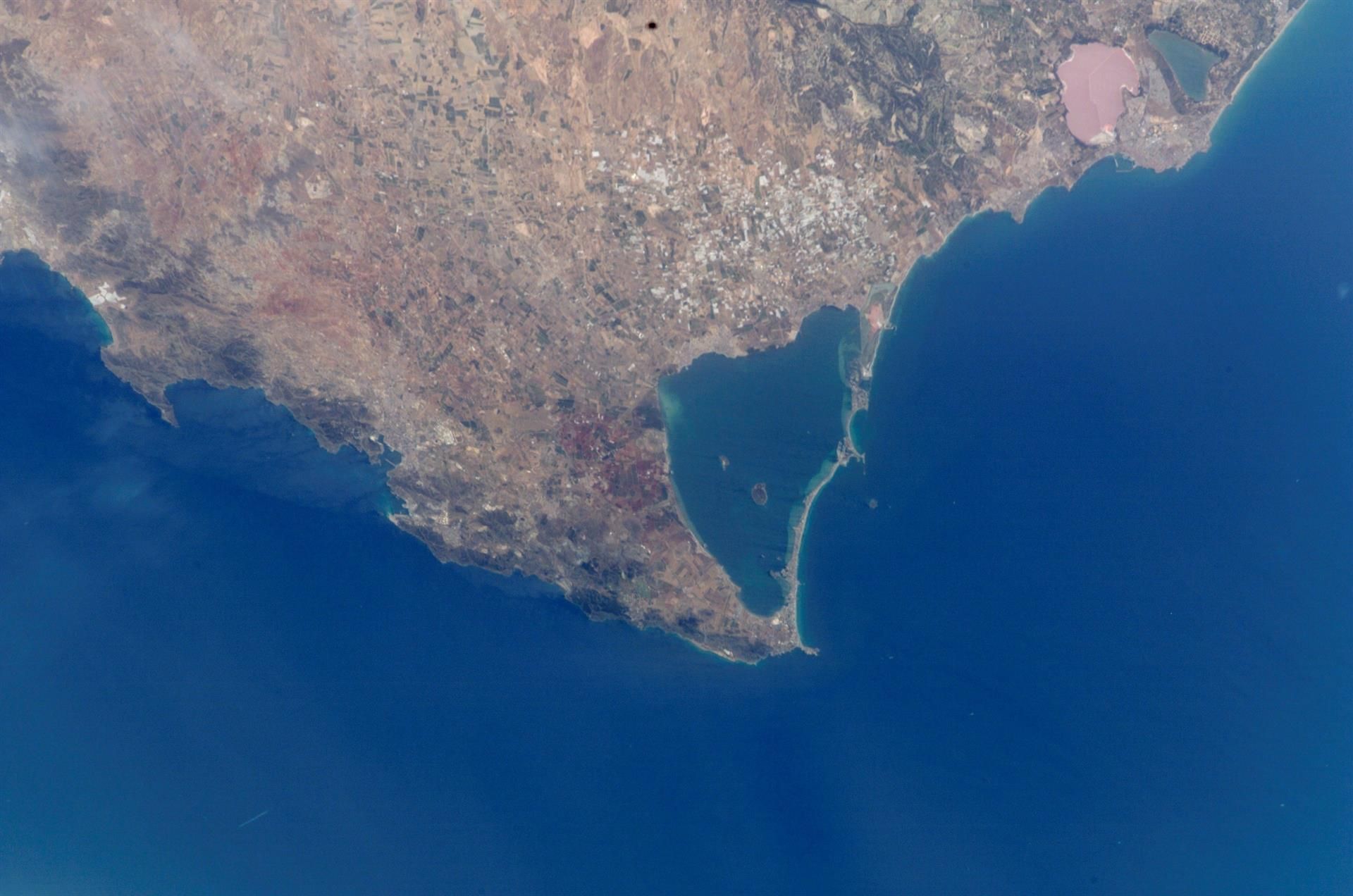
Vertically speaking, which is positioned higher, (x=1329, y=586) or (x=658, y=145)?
(x=658, y=145)

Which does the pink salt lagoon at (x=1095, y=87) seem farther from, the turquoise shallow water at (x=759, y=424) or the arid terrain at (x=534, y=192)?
the turquoise shallow water at (x=759, y=424)

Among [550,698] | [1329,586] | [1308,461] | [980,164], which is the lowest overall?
[550,698]

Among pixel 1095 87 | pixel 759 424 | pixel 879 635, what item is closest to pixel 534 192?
pixel 759 424

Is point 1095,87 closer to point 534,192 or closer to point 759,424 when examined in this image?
point 759,424

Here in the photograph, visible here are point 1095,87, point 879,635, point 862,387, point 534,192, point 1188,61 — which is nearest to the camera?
point 534,192

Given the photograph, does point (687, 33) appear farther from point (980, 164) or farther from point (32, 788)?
point (32, 788)

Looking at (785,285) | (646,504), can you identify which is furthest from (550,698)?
(785,285)
